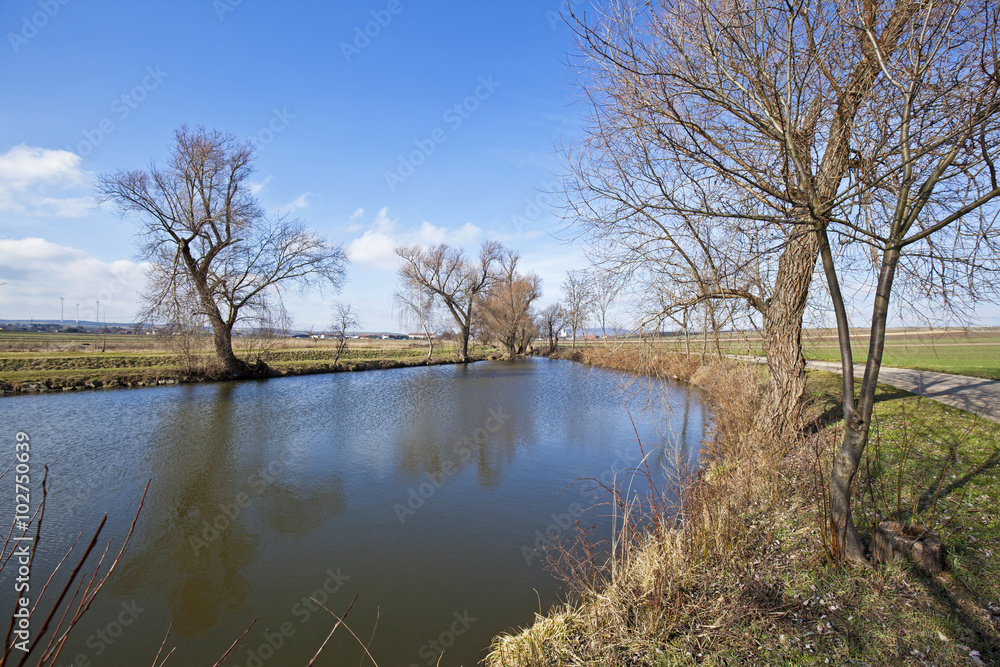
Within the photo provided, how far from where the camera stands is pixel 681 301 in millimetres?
6570

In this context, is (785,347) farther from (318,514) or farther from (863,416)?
(318,514)

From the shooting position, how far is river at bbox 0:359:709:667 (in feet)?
16.0

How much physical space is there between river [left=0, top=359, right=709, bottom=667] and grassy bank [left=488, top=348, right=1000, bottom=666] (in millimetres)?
933

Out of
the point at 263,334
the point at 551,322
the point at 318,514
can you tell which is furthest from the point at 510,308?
the point at 318,514

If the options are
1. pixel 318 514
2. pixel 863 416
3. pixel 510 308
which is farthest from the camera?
pixel 510 308

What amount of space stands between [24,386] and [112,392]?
7.69 ft

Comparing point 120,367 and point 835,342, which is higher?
point 835,342

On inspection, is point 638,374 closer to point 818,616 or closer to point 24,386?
point 818,616

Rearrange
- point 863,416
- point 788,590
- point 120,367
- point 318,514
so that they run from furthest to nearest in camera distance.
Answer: point 120,367
point 318,514
point 788,590
point 863,416

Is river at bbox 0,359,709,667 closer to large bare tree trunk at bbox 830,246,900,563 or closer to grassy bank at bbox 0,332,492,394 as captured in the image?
large bare tree trunk at bbox 830,246,900,563

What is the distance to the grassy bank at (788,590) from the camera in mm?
3514

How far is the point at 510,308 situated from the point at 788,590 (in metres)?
39.7

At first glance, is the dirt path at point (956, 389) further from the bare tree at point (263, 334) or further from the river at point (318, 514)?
the bare tree at point (263, 334)

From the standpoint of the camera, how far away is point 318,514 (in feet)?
24.3
